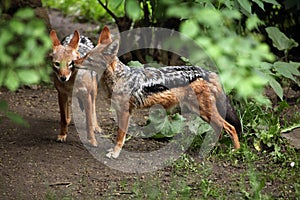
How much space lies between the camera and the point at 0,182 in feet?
16.5

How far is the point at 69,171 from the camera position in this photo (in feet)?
17.3

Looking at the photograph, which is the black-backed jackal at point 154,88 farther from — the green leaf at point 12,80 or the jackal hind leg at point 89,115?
the green leaf at point 12,80

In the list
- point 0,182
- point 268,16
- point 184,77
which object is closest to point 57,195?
point 0,182

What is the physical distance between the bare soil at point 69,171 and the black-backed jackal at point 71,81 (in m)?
0.20

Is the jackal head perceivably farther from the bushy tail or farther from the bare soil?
the bushy tail

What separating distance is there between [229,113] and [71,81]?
154cm

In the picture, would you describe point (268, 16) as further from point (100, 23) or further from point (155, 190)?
point (155, 190)

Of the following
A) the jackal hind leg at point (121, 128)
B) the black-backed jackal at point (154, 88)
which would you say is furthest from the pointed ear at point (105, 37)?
the jackal hind leg at point (121, 128)

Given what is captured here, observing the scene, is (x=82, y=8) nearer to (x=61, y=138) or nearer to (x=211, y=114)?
(x=61, y=138)

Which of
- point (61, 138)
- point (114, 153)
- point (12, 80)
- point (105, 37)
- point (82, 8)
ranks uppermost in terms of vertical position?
point (12, 80)

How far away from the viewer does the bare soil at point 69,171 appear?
16.1 ft

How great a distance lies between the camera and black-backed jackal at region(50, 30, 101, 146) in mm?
5262

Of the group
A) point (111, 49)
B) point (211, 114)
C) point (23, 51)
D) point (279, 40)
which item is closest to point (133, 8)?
point (23, 51)

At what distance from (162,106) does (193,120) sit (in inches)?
21.4
